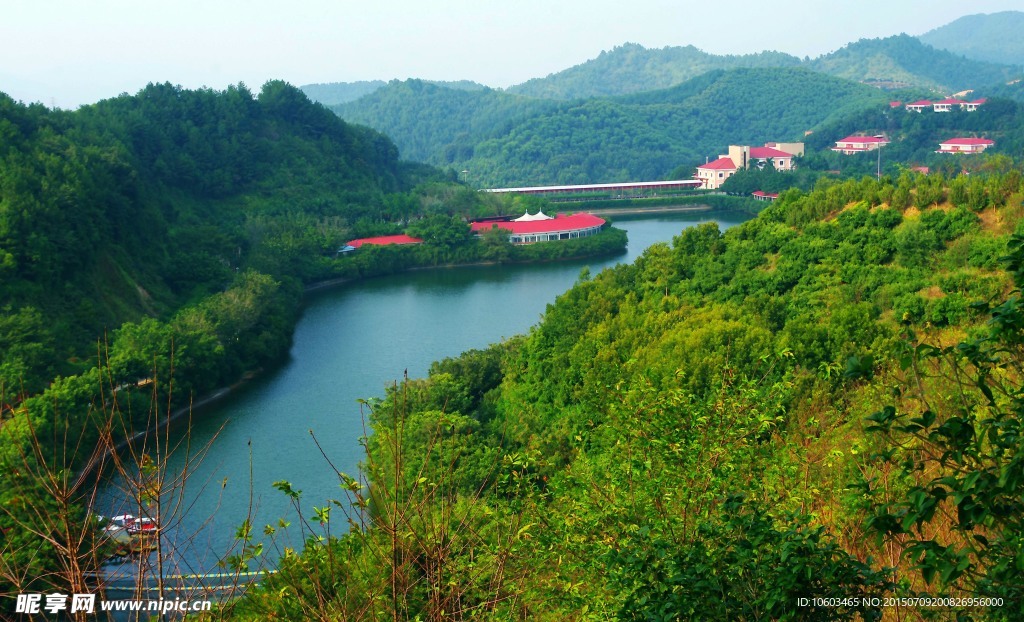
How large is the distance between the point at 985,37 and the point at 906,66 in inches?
2634

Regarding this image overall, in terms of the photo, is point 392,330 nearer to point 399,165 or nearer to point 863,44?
point 399,165

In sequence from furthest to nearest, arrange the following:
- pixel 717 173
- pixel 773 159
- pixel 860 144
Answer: pixel 860 144
pixel 773 159
pixel 717 173

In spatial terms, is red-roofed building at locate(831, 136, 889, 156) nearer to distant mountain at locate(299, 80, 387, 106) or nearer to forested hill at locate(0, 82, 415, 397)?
forested hill at locate(0, 82, 415, 397)

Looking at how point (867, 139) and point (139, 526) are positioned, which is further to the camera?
point (867, 139)

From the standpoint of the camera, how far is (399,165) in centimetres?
3008

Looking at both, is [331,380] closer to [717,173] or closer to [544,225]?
[544,225]

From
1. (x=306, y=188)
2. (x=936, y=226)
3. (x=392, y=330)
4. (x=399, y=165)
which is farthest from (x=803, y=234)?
(x=399, y=165)

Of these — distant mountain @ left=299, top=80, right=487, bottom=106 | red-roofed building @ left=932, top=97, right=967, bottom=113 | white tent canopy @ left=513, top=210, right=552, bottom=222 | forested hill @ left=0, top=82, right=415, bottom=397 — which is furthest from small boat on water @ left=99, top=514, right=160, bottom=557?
distant mountain @ left=299, top=80, right=487, bottom=106

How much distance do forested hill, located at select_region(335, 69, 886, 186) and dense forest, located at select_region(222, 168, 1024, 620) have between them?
29118 mm

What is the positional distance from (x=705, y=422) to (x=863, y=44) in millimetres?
96745

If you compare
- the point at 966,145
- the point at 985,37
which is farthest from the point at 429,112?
the point at 985,37

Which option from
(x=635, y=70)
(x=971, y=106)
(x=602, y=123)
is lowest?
(x=971, y=106)

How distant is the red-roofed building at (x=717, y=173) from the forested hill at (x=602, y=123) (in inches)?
74.9

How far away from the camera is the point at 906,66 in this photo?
8281 cm
